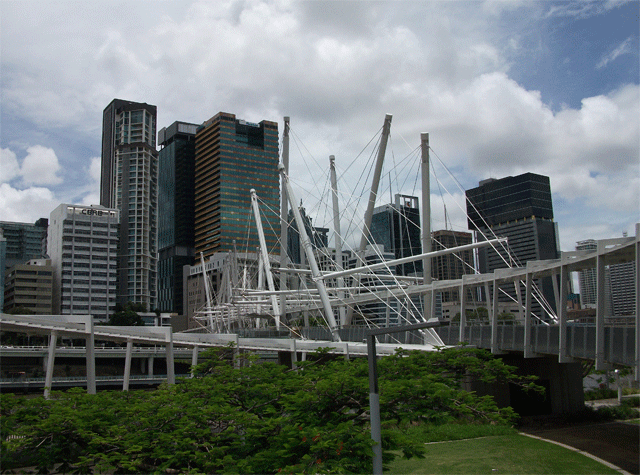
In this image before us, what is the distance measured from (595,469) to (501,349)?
13.0 metres

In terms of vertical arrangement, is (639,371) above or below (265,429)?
above

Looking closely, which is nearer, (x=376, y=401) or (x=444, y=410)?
(x=376, y=401)

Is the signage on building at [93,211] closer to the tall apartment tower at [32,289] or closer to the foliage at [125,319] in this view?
the tall apartment tower at [32,289]

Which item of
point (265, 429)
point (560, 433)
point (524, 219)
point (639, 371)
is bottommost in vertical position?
point (560, 433)

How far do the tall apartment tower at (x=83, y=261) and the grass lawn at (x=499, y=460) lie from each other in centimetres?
15468

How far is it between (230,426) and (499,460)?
47.0 feet

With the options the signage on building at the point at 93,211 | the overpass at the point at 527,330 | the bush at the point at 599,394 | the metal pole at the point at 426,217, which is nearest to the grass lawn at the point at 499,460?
the overpass at the point at 527,330

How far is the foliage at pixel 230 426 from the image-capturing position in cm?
1908

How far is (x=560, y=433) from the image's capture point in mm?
38844

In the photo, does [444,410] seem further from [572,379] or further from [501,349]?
[572,379]

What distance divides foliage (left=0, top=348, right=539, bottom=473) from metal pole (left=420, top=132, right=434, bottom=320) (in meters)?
23.1

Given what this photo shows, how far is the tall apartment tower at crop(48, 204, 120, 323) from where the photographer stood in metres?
171

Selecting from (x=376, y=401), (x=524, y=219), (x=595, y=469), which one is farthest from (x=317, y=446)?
(x=524, y=219)

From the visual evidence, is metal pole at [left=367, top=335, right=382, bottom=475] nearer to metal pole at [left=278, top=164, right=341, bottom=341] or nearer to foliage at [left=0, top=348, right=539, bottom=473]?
foliage at [left=0, top=348, right=539, bottom=473]
